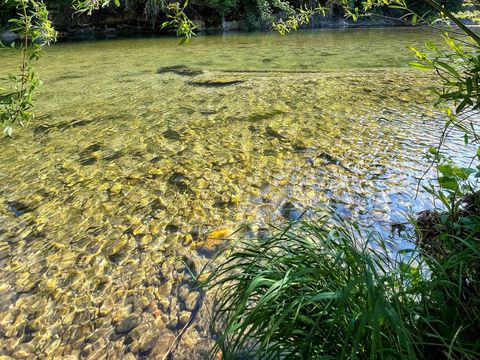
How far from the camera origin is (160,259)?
280cm

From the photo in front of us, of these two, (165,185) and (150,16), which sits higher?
(150,16)

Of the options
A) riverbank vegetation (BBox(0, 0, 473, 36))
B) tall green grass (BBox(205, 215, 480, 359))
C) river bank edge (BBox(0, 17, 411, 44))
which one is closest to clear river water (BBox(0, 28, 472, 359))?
tall green grass (BBox(205, 215, 480, 359))

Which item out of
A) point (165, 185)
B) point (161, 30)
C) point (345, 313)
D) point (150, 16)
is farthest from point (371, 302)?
point (161, 30)

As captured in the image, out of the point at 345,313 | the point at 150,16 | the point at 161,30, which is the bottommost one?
the point at 345,313

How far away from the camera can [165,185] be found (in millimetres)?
3902

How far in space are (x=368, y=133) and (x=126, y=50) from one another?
12.7 metres

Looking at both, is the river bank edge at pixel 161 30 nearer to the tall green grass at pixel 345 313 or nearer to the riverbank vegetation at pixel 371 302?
the riverbank vegetation at pixel 371 302

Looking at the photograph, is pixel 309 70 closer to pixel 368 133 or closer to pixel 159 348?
pixel 368 133

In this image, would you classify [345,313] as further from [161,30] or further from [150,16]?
[161,30]

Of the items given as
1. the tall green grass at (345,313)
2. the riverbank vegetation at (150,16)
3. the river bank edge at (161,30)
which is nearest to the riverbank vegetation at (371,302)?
the tall green grass at (345,313)

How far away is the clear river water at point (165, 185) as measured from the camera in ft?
7.54

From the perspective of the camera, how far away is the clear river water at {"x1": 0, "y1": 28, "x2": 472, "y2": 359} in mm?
2297

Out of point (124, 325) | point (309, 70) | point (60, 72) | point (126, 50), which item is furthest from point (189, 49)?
point (124, 325)

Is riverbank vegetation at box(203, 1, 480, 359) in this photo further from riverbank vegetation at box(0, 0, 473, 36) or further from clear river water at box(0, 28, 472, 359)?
riverbank vegetation at box(0, 0, 473, 36)
